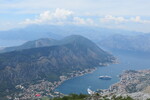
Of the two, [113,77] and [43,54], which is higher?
[43,54]

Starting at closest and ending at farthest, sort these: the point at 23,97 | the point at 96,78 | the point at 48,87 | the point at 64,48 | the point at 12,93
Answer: the point at 23,97, the point at 12,93, the point at 48,87, the point at 96,78, the point at 64,48

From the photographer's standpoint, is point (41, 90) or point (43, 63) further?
point (43, 63)

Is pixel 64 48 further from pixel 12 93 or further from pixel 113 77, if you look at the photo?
pixel 12 93

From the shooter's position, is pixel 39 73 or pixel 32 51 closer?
pixel 39 73

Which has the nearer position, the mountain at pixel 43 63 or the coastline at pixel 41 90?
the coastline at pixel 41 90

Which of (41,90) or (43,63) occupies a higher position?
(43,63)

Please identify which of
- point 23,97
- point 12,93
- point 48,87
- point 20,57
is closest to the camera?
point 23,97

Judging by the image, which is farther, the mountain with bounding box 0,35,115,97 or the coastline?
the mountain with bounding box 0,35,115,97

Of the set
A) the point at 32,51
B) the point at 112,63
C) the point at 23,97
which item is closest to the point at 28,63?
the point at 32,51
